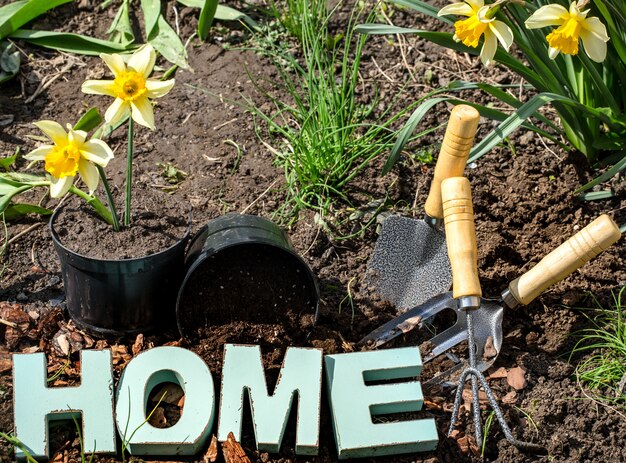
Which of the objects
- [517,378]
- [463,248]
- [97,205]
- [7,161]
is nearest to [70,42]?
[7,161]

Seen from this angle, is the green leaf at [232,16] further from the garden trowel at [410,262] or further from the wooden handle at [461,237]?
the wooden handle at [461,237]

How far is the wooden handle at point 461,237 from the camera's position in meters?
2.21

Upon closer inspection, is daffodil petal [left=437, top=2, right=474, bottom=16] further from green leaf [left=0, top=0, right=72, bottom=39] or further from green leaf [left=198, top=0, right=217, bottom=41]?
green leaf [left=0, top=0, right=72, bottom=39]

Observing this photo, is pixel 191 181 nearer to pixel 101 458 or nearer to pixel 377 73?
pixel 377 73

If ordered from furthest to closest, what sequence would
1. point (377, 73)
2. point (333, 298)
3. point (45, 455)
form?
point (377, 73) → point (333, 298) → point (45, 455)

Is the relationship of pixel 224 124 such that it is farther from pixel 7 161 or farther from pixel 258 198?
pixel 7 161

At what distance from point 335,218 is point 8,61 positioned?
1.31m

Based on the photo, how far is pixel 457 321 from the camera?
239 centimetres

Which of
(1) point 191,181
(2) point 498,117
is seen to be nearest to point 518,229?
(2) point 498,117

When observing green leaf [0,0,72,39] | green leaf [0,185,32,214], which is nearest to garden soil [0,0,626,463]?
green leaf [0,0,72,39]

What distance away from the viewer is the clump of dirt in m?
2.21

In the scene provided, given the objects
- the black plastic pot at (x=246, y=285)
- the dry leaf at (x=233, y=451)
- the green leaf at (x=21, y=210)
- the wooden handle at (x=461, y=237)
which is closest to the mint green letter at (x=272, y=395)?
the dry leaf at (x=233, y=451)

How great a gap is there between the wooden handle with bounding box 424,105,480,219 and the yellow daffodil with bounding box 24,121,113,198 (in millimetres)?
849

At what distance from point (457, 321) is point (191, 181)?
3.23 feet
